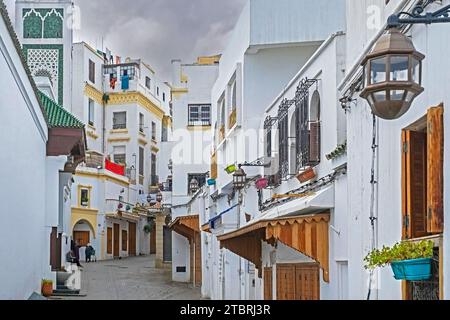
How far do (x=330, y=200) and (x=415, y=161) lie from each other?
4157 mm

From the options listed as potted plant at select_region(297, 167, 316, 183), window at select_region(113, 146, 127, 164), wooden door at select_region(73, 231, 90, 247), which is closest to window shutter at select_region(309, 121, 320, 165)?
potted plant at select_region(297, 167, 316, 183)

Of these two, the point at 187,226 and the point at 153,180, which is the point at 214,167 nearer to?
the point at 187,226

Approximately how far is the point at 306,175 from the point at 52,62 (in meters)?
25.8

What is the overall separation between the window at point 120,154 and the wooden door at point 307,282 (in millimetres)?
34772

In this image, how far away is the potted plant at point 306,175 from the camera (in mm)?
13775

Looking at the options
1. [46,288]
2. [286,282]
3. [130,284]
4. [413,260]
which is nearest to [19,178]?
[286,282]

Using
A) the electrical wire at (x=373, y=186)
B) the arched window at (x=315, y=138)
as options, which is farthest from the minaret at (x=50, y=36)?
the electrical wire at (x=373, y=186)

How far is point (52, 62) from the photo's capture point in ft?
124

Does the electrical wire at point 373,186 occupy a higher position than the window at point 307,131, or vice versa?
the window at point 307,131

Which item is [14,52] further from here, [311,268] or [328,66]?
[311,268]

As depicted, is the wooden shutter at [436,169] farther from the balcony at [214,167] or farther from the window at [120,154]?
the window at [120,154]

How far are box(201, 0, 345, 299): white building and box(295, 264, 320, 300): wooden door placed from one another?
148 inches

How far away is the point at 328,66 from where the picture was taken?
507 inches

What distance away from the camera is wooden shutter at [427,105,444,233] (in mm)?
6984
